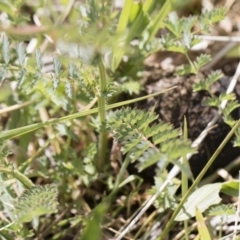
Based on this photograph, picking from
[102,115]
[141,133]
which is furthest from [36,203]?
[102,115]

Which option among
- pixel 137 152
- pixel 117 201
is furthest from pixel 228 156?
pixel 137 152

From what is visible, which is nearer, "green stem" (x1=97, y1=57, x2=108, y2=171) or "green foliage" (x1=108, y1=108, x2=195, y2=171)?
"green foliage" (x1=108, y1=108, x2=195, y2=171)

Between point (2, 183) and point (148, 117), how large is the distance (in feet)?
1.22

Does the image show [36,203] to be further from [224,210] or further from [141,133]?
[224,210]

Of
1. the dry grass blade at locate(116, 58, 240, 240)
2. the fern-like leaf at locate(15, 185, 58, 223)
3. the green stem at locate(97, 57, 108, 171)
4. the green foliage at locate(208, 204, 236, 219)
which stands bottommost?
the green foliage at locate(208, 204, 236, 219)

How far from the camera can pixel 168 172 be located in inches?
57.9

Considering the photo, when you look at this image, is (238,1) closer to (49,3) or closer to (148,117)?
(49,3)

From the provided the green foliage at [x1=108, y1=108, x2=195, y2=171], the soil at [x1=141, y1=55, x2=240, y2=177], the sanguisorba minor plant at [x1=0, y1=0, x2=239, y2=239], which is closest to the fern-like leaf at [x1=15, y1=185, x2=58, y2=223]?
the sanguisorba minor plant at [x1=0, y1=0, x2=239, y2=239]

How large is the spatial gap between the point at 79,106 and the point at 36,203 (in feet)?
2.54

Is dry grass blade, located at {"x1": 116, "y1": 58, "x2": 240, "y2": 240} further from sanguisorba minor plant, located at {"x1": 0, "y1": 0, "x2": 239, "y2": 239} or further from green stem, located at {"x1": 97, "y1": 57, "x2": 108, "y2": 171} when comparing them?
green stem, located at {"x1": 97, "y1": 57, "x2": 108, "y2": 171}

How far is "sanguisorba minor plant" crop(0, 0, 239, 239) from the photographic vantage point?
1.11 m

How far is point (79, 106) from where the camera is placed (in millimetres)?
1663

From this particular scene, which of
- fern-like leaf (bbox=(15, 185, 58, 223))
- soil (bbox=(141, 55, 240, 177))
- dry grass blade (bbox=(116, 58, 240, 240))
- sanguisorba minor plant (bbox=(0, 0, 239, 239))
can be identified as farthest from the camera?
soil (bbox=(141, 55, 240, 177))

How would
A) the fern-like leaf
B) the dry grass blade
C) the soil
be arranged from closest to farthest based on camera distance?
the fern-like leaf < the dry grass blade < the soil
